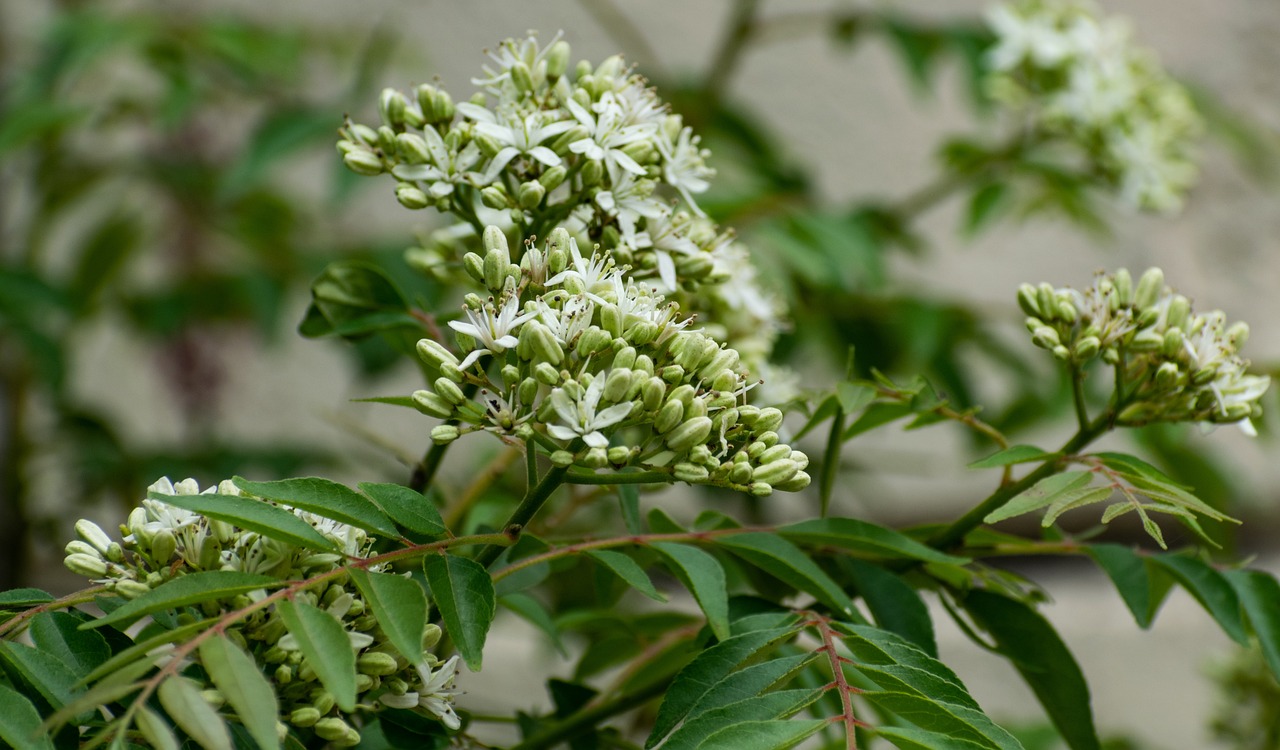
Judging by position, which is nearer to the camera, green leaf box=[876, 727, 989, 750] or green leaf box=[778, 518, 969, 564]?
green leaf box=[876, 727, 989, 750]

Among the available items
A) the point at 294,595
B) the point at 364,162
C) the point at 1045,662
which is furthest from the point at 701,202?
the point at 294,595

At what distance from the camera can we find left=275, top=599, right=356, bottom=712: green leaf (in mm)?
467

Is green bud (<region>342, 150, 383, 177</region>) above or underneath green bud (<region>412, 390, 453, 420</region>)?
above

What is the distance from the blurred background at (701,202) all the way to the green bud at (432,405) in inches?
9.1

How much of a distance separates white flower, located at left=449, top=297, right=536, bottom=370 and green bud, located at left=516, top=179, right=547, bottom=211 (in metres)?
0.08

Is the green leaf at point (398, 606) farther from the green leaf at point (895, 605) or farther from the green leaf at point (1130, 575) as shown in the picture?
the green leaf at point (1130, 575)

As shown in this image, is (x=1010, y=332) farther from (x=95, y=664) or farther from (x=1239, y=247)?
(x=95, y=664)

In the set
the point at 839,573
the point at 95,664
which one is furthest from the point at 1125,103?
the point at 95,664

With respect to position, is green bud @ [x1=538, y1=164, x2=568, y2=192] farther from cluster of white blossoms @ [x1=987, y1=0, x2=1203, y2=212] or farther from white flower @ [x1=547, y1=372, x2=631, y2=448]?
cluster of white blossoms @ [x1=987, y1=0, x2=1203, y2=212]

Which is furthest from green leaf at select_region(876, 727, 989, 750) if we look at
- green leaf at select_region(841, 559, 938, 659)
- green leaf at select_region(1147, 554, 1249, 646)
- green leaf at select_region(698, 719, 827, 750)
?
green leaf at select_region(1147, 554, 1249, 646)

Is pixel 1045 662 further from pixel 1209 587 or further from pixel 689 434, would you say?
pixel 689 434

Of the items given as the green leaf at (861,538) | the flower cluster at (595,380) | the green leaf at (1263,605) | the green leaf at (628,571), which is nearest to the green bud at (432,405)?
the flower cluster at (595,380)

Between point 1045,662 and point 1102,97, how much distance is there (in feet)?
2.97

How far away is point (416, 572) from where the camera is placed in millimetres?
638
